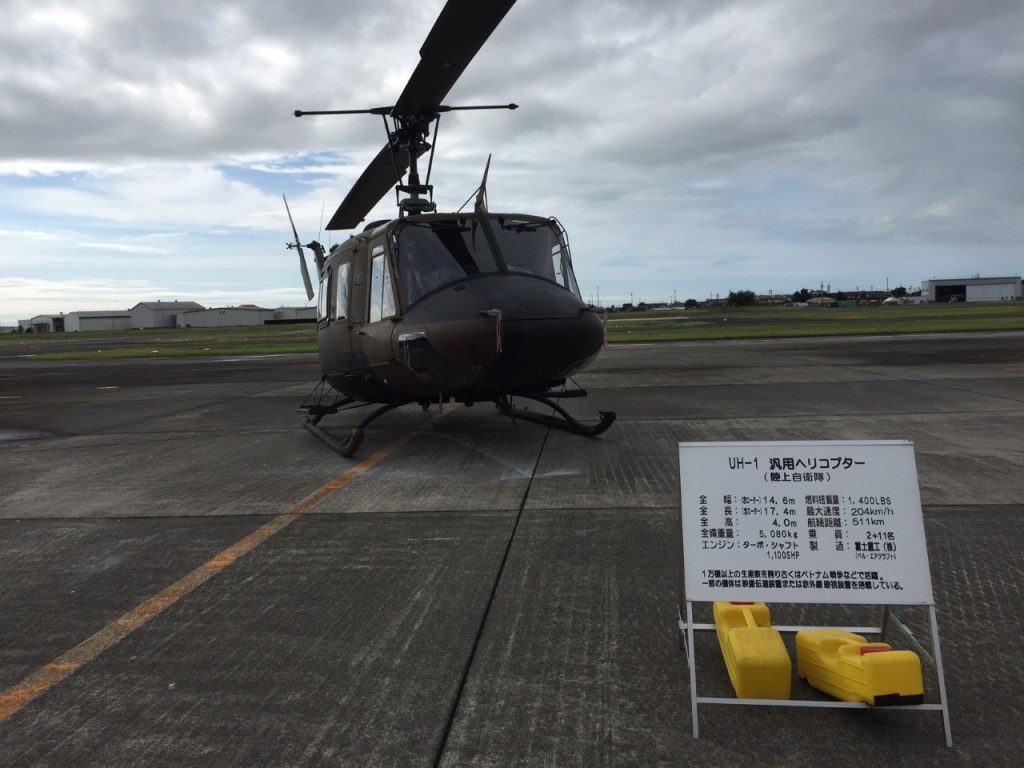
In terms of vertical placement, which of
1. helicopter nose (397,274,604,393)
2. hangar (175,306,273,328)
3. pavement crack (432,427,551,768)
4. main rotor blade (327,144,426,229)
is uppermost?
hangar (175,306,273,328)

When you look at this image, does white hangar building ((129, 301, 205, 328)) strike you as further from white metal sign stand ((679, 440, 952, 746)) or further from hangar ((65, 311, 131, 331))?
white metal sign stand ((679, 440, 952, 746))

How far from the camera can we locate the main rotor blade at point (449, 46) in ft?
17.5

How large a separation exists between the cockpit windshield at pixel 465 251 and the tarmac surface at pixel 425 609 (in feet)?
6.47

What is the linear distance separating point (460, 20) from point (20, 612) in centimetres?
482

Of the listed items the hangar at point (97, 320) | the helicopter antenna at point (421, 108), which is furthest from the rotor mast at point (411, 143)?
the hangar at point (97, 320)

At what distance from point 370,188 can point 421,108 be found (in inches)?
97.6

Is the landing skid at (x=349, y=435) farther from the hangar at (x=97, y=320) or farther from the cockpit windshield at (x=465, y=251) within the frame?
the hangar at (x=97, y=320)

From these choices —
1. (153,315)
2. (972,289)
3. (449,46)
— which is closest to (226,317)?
(153,315)

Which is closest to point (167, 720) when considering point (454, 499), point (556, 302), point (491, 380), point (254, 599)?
point (254, 599)

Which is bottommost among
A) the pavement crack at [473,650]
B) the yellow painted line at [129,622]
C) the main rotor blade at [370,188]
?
the pavement crack at [473,650]

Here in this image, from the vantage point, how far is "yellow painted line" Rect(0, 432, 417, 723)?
3.16m

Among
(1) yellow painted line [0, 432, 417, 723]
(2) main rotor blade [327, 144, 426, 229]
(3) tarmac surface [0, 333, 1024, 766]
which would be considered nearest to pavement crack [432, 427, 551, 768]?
(3) tarmac surface [0, 333, 1024, 766]

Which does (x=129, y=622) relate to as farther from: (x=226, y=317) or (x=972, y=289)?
(x=972, y=289)

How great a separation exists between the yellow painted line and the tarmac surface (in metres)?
0.02
